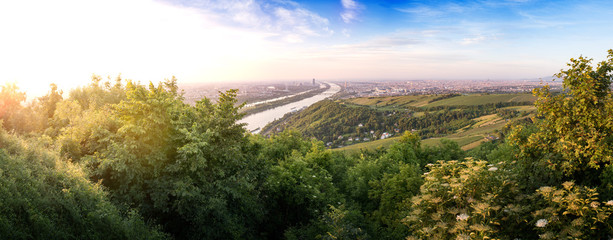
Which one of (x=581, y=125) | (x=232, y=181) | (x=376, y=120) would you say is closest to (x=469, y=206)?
(x=581, y=125)

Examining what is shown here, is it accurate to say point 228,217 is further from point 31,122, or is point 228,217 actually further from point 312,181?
point 31,122

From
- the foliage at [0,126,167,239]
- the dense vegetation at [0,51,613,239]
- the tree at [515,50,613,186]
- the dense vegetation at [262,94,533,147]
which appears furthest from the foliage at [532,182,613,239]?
the dense vegetation at [262,94,533,147]

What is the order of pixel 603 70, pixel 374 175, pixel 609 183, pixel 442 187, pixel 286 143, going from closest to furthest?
1. pixel 609 183
2. pixel 442 187
3. pixel 603 70
4. pixel 374 175
5. pixel 286 143

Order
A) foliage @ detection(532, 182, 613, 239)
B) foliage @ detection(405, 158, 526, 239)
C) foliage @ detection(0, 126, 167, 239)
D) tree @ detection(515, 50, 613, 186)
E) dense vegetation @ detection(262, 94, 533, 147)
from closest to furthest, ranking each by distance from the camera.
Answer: foliage @ detection(532, 182, 613, 239) < foliage @ detection(405, 158, 526, 239) < foliage @ detection(0, 126, 167, 239) < tree @ detection(515, 50, 613, 186) < dense vegetation @ detection(262, 94, 533, 147)

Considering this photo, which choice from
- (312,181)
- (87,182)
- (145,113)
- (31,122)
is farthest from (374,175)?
(31,122)

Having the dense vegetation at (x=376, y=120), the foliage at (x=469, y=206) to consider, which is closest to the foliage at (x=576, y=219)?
the foliage at (x=469, y=206)

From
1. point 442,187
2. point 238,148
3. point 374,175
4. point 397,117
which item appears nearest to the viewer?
point 442,187

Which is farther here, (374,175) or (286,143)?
(286,143)

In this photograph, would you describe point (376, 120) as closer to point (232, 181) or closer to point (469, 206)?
point (232, 181)

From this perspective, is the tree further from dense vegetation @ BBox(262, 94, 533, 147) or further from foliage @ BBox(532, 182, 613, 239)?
dense vegetation @ BBox(262, 94, 533, 147)

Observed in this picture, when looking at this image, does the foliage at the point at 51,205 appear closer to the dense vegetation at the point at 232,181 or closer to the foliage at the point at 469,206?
the dense vegetation at the point at 232,181
